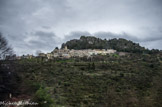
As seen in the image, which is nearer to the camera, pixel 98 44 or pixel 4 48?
pixel 4 48

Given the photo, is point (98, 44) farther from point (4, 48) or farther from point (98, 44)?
point (4, 48)

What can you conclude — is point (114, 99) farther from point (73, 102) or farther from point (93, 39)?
point (93, 39)

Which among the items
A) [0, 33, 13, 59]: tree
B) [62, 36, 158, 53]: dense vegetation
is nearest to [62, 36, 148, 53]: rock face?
[62, 36, 158, 53]: dense vegetation

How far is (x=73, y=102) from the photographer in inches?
432

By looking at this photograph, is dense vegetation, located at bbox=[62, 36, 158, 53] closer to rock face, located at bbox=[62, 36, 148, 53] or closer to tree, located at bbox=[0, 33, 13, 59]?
rock face, located at bbox=[62, 36, 148, 53]

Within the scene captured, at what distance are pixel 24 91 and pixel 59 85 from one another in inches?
197

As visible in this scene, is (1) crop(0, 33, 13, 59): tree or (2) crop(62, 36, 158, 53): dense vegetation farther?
(2) crop(62, 36, 158, 53): dense vegetation

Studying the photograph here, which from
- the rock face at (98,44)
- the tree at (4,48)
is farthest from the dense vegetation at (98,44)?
the tree at (4,48)

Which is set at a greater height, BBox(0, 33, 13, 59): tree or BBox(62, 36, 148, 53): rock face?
BBox(62, 36, 148, 53): rock face

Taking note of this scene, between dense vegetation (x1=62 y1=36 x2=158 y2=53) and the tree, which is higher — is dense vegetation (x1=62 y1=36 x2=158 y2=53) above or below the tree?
above

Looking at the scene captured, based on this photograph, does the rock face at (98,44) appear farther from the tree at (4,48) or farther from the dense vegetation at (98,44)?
→ the tree at (4,48)

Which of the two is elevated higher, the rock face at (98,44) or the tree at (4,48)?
the rock face at (98,44)

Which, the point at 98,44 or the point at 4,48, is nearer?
the point at 4,48

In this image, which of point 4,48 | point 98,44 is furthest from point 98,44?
point 4,48
